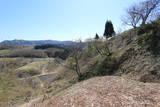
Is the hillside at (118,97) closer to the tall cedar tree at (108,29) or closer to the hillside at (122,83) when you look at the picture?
the hillside at (122,83)

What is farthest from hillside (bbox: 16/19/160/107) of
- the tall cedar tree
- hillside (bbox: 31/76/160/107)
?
the tall cedar tree

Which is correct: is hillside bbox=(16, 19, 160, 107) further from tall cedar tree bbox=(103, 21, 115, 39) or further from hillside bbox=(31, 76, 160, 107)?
tall cedar tree bbox=(103, 21, 115, 39)

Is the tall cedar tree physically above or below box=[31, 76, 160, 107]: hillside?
above

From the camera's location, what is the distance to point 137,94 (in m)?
7.39

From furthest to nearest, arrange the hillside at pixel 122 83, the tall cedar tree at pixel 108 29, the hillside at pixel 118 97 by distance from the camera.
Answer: the tall cedar tree at pixel 108 29 → the hillside at pixel 122 83 → the hillside at pixel 118 97

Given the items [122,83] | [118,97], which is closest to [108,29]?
[122,83]

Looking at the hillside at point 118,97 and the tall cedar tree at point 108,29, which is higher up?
the tall cedar tree at point 108,29

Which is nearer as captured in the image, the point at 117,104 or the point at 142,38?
the point at 117,104

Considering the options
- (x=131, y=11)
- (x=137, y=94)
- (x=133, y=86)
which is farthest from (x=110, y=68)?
(x=131, y=11)

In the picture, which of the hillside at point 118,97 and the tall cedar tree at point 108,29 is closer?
the hillside at point 118,97

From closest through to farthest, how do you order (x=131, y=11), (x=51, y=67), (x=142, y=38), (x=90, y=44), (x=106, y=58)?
(x=142, y=38)
(x=106, y=58)
(x=90, y=44)
(x=131, y=11)
(x=51, y=67)

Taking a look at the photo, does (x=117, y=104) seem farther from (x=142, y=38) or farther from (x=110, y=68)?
(x=142, y=38)

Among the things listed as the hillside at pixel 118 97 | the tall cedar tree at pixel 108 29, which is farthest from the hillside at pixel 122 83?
the tall cedar tree at pixel 108 29

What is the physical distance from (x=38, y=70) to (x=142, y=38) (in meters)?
31.5
